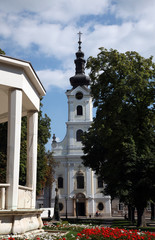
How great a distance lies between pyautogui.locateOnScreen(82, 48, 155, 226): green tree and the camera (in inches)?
809

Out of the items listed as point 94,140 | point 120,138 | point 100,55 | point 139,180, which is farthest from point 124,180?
point 94,140

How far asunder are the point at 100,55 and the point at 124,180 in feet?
31.1

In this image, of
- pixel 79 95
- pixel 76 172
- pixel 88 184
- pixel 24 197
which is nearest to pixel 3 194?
pixel 24 197

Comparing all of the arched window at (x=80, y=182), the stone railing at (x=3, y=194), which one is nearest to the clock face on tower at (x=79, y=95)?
the arched window at (x=80, y=182)

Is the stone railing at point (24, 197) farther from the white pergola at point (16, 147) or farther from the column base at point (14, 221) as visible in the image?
the column base at point (14, 221)

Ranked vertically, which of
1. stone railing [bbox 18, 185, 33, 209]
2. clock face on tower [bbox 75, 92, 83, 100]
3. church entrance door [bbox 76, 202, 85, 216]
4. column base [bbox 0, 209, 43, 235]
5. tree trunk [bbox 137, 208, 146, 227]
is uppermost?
clock face on tower [bbox 75, 92, 83, 100]

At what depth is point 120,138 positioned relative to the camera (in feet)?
71.3

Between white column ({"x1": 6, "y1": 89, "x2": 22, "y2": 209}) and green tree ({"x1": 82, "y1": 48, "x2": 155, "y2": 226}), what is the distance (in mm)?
10718

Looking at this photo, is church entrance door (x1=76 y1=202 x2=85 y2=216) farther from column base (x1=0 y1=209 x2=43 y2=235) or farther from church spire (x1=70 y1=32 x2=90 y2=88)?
column base (x1=0 y1=209 x2=43 y2=235)

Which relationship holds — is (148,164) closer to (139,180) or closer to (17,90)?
(139,180)

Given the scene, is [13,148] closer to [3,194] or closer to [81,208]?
[3,194]

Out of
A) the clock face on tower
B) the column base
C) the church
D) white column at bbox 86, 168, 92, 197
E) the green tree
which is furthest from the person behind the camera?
the clock face on tower

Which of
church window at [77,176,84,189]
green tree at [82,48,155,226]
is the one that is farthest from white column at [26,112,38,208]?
church window at [77,176,84,189]

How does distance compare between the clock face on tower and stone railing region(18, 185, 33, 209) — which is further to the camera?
the clock face on tower
